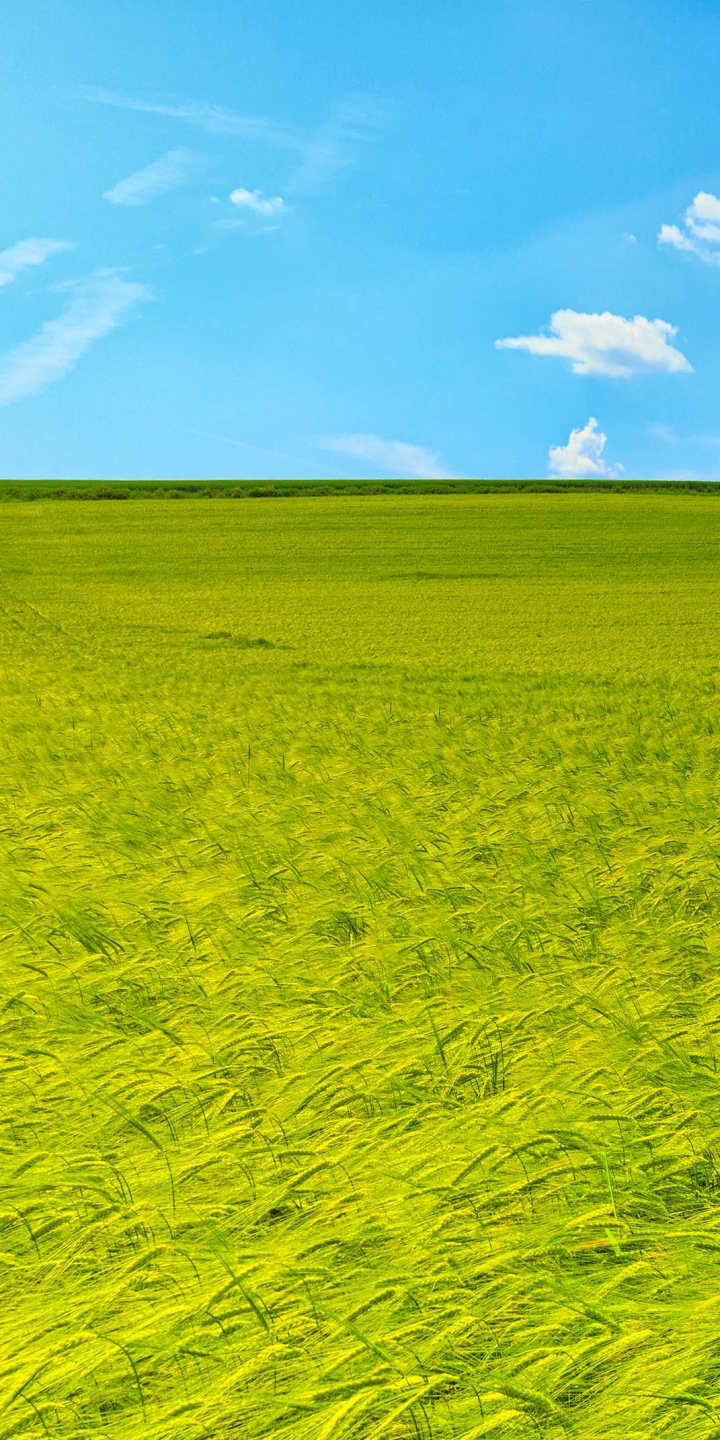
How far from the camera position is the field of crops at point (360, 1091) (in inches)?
68.4

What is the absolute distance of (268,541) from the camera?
32.0 meters

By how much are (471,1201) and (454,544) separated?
3006cm

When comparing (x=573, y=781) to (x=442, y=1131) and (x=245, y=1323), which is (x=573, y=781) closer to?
(x=442, y=1131)

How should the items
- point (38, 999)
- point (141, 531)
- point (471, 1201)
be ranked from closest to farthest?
point (471, 1201) < point (38, 999) < point (141, 531)

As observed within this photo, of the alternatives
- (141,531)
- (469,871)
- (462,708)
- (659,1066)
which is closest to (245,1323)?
(659,1066)

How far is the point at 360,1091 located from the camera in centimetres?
261

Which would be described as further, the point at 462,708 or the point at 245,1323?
the point at 462,708

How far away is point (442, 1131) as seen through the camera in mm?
2428

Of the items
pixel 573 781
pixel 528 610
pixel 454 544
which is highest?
pixel 454 544

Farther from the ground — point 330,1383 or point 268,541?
point 268,541

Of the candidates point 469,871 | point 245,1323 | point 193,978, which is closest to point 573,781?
point 469,871

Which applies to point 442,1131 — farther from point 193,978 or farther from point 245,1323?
point 193,978

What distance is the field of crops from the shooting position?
1.74m

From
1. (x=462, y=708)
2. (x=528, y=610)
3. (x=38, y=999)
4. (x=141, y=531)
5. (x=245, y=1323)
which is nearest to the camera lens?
(x=245, y=1323)
